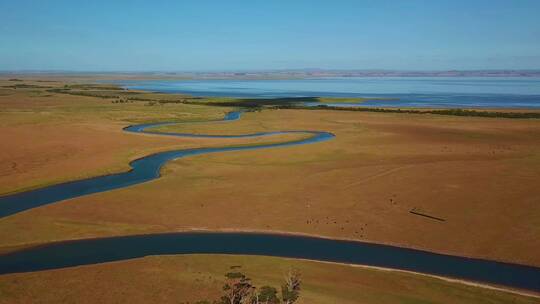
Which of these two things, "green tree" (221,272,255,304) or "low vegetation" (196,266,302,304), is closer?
"green tree" (221,272,255,304)

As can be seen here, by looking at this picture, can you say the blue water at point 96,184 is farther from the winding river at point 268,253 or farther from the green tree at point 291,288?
the green tree at point 291,288

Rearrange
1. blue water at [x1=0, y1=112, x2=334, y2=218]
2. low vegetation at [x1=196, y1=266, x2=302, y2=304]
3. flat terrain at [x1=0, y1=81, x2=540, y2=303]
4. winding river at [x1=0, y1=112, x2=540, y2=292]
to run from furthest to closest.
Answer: blue water at [x1=0, y1=112, x2=334, y2=218]
winding river at [x1=0, y1=112, x2=540, y2=292]
flat terrain at [x1=0, y1=81, x2=540, y2=303]
low vegetation at [x1=196, y1=266, x2=302, y2=304]

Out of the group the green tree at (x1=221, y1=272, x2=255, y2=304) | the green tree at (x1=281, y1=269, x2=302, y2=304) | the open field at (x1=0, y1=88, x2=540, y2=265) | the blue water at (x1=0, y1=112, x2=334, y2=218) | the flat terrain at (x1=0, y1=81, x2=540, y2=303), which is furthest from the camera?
the blue water at (x1=0, y1=112, x2=334, y2=218)

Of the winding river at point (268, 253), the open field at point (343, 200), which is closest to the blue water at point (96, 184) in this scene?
the open field at point (343, 200)

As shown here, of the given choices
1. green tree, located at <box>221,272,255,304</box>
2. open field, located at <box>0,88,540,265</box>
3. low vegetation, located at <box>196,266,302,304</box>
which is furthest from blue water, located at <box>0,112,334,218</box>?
low vegetation, located at <box>196,266,302,304</box>

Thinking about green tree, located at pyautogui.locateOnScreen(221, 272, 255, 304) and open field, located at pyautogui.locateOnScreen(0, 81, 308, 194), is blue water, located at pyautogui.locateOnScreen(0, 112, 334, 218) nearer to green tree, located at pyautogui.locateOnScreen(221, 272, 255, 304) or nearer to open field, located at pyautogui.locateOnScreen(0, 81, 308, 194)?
open field, located at pyautogui.locateOnScreen(0, 81, 308, 194)

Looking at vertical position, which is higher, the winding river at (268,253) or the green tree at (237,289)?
the green tree at (237,289)

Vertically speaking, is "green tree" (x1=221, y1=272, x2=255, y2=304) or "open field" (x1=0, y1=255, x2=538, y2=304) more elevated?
"green tree" (x1=221, y1=272, x2=255, y2=304)

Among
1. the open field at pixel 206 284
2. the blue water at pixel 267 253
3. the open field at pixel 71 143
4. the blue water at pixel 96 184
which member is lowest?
the blue water at pixel 267 253
